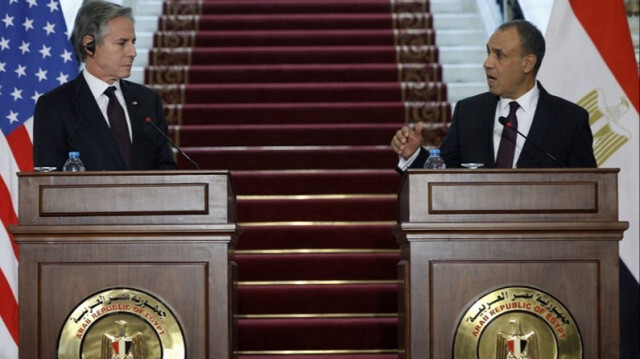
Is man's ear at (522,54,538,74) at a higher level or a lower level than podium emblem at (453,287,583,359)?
higher

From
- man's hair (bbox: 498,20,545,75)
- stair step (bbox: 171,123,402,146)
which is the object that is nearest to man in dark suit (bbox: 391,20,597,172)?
man's hair (bbox: 498,20,545,75)

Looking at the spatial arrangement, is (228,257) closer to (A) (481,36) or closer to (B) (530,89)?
(B) (530,89)

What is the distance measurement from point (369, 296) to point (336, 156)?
1364mm

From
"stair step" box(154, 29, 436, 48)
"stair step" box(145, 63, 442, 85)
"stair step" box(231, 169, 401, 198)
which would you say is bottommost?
"stair step" box(231, 169, 401, 198)

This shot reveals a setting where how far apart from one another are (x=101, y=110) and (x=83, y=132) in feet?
0.41

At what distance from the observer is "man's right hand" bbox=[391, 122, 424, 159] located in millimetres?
3994

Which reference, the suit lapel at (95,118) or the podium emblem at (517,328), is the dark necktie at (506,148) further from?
the suit lapel at (95,118)

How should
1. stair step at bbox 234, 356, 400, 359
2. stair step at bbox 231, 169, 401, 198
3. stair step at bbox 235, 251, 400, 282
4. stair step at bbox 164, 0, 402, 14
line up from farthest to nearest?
stair step at bbox 164, 0, 402, 14, stair step at bbox 231, 169, 401, 198, stair step at bbox 235, 251, 400, 282, stair step at bbox 234, 356, 400, 359

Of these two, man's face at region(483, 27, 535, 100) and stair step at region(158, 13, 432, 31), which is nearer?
man's face at region(483, 27, 535, 100)

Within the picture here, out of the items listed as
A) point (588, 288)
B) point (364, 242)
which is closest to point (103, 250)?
point (588, 288)

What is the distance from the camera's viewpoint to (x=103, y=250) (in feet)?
12.0

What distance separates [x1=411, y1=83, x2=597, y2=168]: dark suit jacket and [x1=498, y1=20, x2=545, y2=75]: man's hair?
0.14 metres

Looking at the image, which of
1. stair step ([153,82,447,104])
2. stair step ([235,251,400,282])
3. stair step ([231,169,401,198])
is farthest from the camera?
stair step ([153,82,447,104])

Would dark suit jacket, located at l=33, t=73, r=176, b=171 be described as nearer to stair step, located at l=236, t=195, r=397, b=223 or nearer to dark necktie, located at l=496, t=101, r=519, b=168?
dark necktie, located at l=496, t=101, r=519, b=168
